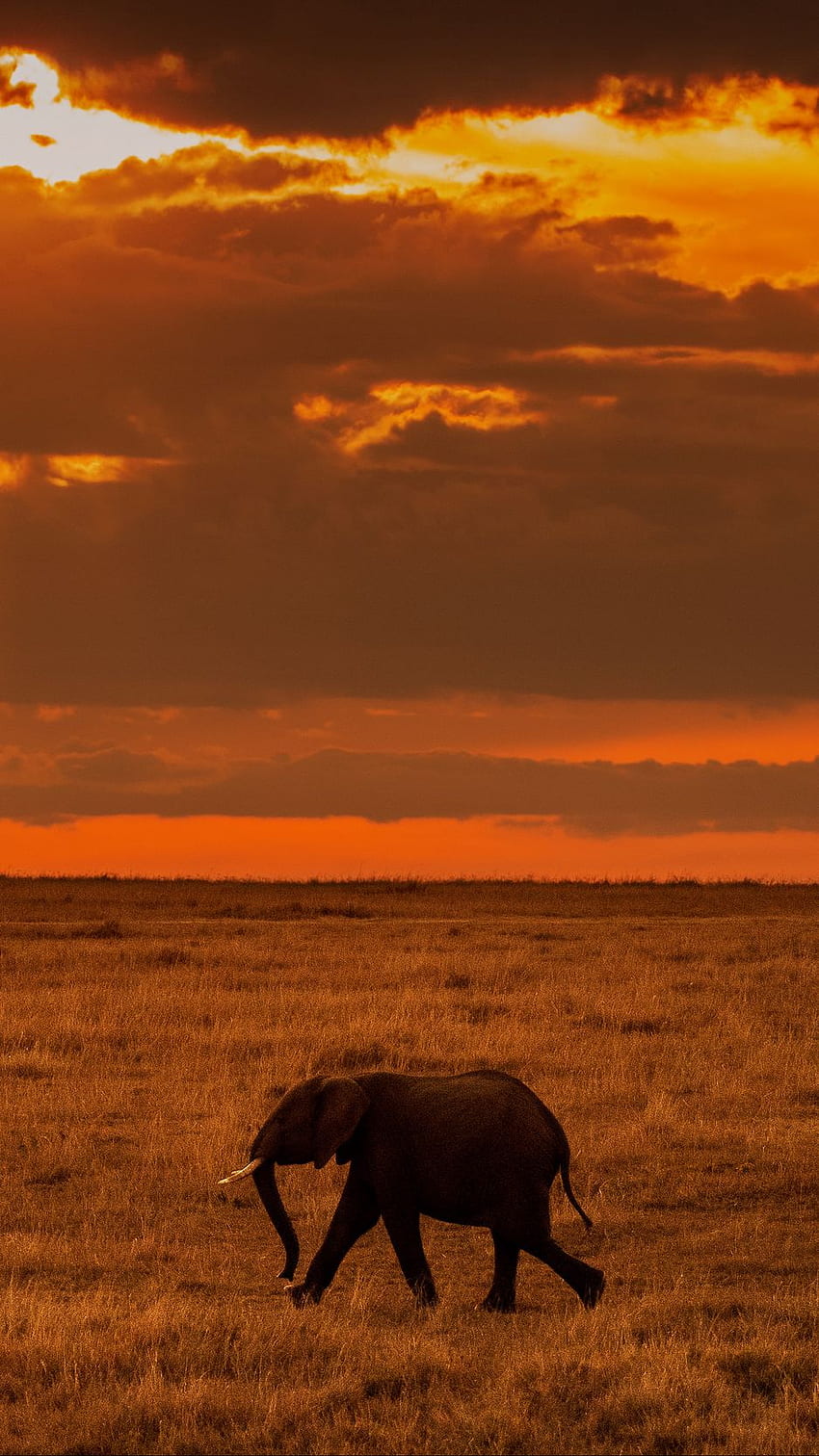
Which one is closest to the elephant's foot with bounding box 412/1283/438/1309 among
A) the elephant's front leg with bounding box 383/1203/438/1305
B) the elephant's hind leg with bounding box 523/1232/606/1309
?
the elephant's front leg with bounding box 383/1203/438/1305

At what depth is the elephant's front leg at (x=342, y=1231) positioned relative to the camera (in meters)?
10.2

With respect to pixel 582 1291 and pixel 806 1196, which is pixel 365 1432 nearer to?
pixel 582 1291

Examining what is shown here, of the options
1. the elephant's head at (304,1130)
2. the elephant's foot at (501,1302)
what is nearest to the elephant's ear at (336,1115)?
the elephant's head at (304,1130)

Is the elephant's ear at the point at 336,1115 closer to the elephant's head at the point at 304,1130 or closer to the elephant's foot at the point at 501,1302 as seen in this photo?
the elephant's head at the point at 304,1130

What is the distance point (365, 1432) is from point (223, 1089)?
1094 cm

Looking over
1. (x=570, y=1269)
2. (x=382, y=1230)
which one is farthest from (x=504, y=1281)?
(x=382, y=1230)

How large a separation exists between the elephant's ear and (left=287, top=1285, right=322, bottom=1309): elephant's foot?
0.90m

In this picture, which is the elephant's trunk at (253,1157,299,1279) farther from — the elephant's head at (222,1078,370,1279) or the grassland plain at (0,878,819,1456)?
the grassland plain at (0,878,819,1456)

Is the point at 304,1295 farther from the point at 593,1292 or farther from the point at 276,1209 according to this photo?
the point at 593,1292

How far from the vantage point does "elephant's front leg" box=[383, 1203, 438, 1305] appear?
33.0 ft

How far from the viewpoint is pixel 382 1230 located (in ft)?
43.9

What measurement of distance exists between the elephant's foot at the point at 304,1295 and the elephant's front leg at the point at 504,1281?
1056mm

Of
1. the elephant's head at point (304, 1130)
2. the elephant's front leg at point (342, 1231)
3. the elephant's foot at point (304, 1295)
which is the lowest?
the elephant's foot at point (304, 1295)

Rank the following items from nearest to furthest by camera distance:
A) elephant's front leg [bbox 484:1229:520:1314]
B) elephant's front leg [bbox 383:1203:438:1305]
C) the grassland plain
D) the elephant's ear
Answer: the grassland plain
the elephant's ear
elephant's front leg [bbox 383:1203:438:1305]
elephant's front leg [bbox 484:1229:520:1314]
